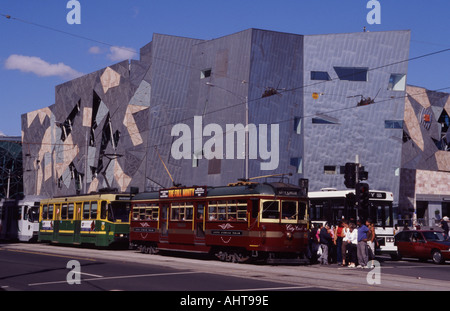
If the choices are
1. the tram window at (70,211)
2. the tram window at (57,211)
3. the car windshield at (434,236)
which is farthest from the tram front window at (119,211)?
the car windshield at (434,236)

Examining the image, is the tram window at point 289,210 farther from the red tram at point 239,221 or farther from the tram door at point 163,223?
the tram door at point 163,223

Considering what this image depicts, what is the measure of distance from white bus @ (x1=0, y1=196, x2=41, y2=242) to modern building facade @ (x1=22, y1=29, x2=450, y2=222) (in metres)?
9.46

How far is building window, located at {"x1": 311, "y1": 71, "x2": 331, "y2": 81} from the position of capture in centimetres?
4997

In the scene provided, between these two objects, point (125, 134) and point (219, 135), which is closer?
point (219, 135)

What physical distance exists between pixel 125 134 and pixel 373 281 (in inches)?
1763

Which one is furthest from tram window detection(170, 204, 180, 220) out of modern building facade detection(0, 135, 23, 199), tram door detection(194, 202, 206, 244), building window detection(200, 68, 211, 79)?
modern building facade detection(0, 135, 23, 199)

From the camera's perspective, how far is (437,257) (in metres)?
25.9

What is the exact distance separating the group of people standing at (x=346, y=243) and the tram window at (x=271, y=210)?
2.44m

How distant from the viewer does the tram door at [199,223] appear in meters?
24.7

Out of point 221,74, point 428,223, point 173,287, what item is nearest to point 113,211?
point 173,287

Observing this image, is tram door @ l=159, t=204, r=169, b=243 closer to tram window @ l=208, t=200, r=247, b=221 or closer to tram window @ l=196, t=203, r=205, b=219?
tram window @ l=196, t=203, r=205, b=219

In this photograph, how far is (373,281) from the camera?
15.7 meters

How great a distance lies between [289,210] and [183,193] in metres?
5.62

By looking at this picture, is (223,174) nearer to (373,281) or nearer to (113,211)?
(113,211)
